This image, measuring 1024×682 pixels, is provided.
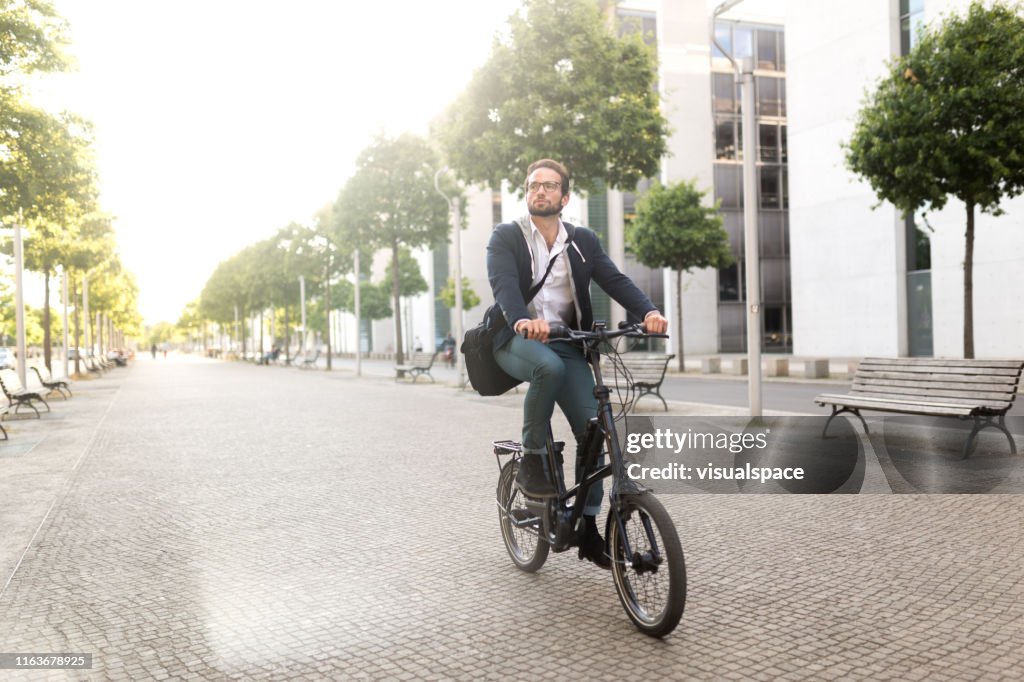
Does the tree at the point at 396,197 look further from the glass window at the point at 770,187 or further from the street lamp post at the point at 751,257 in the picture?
the glass window at the point at 770,187

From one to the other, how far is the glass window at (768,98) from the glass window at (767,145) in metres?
0.76

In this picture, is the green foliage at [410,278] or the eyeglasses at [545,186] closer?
the eyeglasses at [545,186]

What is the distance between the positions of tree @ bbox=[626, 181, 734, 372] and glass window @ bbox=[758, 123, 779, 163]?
17576 mm

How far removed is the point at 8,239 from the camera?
A: 23.0 metres

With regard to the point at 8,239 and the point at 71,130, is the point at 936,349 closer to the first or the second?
the point at 71,130

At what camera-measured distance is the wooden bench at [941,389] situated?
7.57m

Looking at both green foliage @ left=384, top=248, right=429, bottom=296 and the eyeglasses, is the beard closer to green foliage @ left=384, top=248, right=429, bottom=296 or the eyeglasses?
the eyeglasses

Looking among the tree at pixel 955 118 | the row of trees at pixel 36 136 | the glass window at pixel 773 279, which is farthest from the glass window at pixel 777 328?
the row of trees at pixel 36 136

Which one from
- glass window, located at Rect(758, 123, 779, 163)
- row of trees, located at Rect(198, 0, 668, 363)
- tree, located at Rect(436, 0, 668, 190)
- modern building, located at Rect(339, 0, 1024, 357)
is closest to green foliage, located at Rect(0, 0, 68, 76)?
row of trees, located at Rect(198, 0, 668, 363)

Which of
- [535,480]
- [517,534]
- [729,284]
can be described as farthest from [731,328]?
[535,480]

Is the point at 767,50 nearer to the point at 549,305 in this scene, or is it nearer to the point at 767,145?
the point at 767,145

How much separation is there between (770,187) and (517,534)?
4139 cm

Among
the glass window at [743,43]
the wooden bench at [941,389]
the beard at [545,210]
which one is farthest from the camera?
the glass window at [743,43]

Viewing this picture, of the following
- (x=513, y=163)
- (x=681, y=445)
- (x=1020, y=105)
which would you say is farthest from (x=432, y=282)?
(x=681, y=445)
